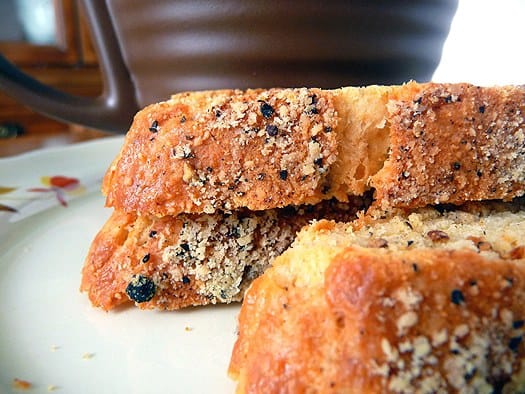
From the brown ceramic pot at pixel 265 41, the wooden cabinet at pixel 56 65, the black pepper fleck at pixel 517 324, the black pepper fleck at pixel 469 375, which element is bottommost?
the black pepper fleck at pixel 469 375

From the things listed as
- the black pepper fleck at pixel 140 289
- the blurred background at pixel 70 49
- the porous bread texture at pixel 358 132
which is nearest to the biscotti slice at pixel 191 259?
the black pepper fleck at pixel 140 289

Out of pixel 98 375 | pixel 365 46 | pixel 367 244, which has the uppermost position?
pixel 365 46

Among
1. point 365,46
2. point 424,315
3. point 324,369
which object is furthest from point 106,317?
point 365,46

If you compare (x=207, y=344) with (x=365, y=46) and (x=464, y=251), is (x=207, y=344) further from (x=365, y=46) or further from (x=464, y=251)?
(x=365, y=46)

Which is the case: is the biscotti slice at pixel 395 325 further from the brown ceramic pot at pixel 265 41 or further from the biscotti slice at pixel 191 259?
the brown ceramic pot at pixel 265 41

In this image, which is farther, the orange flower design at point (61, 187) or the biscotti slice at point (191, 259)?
the orange flower design at point (61, 187)

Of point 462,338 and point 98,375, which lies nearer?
point 462,338

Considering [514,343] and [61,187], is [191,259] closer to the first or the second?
[514,343]
